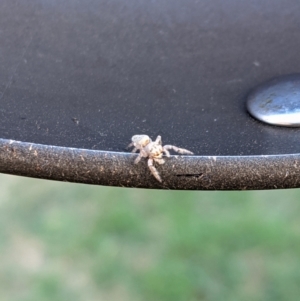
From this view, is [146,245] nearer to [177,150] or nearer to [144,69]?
[144,69]

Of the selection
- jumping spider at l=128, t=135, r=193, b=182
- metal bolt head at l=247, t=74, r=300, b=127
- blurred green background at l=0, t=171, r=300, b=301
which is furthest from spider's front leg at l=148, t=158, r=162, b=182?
blurred green background at l=0, t=171, r=300, b=301

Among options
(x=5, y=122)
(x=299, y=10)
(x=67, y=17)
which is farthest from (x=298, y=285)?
(x=5, y=122)

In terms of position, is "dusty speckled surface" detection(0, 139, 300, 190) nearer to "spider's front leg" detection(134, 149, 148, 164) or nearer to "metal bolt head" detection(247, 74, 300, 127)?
"spider's front leg" detection(134, 149, 148, 164)

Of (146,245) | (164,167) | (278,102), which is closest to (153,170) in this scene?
(164,167)

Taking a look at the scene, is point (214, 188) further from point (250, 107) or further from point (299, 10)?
point (299, 10)

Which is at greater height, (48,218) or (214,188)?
(214,188)
